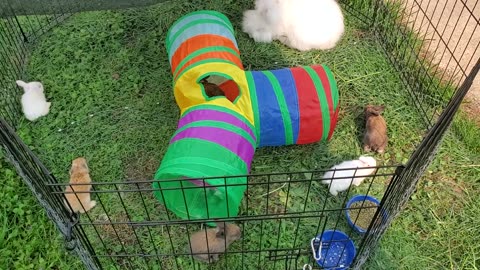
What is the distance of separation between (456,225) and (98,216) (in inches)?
69.2

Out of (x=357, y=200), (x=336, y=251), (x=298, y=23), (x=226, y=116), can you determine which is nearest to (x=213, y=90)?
(x=226, y=116)

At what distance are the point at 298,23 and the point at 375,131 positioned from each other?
93 centimetres

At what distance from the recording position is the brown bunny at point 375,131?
2.68m

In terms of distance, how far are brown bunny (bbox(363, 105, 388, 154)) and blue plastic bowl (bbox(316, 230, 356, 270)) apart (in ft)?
1.96

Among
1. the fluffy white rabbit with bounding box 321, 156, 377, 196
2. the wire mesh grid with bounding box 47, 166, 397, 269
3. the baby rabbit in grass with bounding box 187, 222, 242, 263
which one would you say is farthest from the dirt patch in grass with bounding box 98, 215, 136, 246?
the fluffy white rabbit with bounding box 321, 156, 377, 196

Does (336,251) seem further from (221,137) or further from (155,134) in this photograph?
(155,134)

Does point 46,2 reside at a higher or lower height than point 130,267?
higher

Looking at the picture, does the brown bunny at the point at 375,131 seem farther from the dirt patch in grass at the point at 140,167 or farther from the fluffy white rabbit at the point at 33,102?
the fluffy white rabbit at the point at 33,102

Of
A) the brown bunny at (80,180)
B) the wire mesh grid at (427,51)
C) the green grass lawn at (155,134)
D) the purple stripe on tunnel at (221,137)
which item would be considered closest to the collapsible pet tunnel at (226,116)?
the purple stripe on tunnel at (221,137)

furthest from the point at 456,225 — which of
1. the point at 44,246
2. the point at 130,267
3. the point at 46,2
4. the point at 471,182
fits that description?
the point at 46,2

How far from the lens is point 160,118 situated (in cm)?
293

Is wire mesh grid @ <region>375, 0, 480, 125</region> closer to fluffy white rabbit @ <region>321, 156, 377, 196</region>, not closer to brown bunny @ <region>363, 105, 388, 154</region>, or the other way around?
brown bunny @ <region>363, 105, 388, 154</region>

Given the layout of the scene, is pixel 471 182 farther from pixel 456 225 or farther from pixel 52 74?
pixel 52 74

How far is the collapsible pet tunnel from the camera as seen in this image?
7.54 feet
